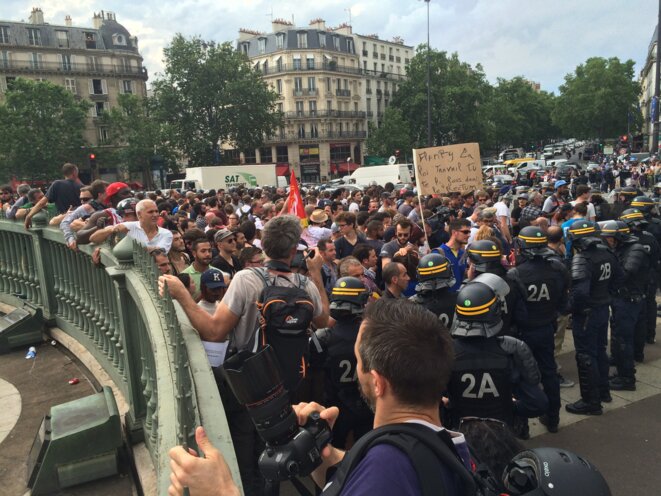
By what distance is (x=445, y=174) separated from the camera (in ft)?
31.1

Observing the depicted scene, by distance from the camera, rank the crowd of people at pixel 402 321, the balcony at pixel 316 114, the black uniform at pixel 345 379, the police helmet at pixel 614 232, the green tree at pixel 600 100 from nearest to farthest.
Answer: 1. the crowd of people at pixel 402 321
2. the black uniform at pixel 345 379
3. the police helmet at pixel 614 232
4. the balcony at pixel 316 114
5. the green tree at pixel 600 100

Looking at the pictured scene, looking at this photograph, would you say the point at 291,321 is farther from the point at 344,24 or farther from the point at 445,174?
the point at 344,24

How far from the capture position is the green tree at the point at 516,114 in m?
81.5

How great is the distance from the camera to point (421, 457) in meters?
1.37

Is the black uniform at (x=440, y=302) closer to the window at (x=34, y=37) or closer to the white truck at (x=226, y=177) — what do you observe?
the white truck at (x=226, y=177)

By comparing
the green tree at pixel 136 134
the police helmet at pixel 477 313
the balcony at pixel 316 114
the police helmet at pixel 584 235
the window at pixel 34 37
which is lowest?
the police helmet at pixel 477 313

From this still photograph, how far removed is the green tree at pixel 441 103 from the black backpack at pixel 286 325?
214 ft

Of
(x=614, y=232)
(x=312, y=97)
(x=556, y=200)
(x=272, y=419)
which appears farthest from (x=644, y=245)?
(x=312, y=97)

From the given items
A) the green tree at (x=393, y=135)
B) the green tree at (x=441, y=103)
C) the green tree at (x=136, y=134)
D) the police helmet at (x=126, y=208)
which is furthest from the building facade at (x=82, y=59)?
the police helmet at (x=126, y=208)

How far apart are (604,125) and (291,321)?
84184mm

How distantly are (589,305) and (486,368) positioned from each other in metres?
2.71

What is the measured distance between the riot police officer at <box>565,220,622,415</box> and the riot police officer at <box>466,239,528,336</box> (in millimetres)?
817

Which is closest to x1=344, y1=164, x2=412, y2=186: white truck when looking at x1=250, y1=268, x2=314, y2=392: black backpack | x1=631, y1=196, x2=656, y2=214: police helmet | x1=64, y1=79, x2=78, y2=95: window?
x1=631, y1=196, x2=656, y2=214: police helmet

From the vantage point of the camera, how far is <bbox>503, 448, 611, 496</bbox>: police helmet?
1.42 metres
